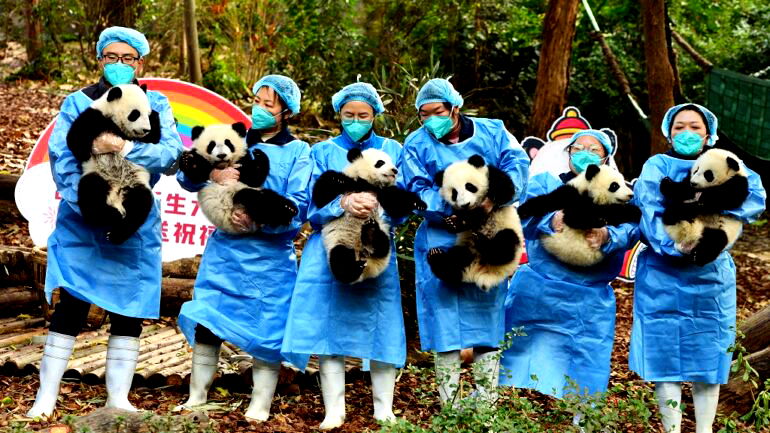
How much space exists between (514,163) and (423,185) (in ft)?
1.64

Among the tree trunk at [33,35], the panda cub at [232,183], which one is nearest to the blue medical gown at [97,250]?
the panda cub at [232,183]

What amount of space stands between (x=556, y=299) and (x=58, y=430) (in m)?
2.64

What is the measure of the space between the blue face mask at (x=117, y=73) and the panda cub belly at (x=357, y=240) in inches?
51.5

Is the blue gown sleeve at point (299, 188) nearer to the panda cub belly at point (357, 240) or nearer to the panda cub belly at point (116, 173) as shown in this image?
the panda cub belly at point (357, 240)

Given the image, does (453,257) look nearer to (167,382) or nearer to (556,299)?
(556,299)

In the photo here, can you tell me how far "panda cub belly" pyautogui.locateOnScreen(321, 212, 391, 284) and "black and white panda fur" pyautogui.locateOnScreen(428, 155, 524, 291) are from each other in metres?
0.29

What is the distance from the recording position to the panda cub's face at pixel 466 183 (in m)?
4.62

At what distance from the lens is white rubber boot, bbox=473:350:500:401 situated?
445 cm

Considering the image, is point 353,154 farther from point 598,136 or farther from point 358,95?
point 598,136

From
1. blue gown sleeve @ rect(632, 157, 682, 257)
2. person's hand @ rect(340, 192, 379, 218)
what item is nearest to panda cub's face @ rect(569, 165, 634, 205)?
blue gown sleeve @ rect(632, 157, 682, 257)

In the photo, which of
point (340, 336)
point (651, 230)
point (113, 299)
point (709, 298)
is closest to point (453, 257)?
point (340, 336)

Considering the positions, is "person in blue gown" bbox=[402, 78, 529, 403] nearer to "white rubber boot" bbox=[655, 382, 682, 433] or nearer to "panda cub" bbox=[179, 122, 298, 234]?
"panda cub" bbox=[179, 122, 298, 234]

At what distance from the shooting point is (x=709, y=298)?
484cm

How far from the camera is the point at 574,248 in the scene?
16.2ft
